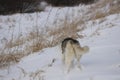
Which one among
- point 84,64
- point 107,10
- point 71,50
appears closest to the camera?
point 71,50

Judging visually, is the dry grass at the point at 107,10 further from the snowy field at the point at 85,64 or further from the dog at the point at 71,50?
the dog at the point at 71,50

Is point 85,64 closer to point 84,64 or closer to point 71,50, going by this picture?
point 84,64

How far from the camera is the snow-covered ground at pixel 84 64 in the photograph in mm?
3643

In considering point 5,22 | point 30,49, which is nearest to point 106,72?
point 30,49

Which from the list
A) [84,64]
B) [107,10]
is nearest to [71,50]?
[84,64]

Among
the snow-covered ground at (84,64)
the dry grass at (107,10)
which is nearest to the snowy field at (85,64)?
the snow-covered ground at (84,64)

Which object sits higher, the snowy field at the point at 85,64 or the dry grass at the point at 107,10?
the dry grass at the point at 107,10

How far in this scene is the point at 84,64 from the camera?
159 inches

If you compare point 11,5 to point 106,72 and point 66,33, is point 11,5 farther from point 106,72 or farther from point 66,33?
point 106,72

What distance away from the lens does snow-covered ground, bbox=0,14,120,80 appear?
143 inches

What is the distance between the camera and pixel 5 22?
42.3 ft

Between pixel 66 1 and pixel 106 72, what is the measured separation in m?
15.3

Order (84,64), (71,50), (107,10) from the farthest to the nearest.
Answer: (107,10), (84,64), (71,50)

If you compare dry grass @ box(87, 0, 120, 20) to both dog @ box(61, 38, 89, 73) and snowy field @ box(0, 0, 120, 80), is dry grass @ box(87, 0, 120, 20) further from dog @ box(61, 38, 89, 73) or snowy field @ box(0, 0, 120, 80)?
dog @ box(61, 38, 89, 73)
